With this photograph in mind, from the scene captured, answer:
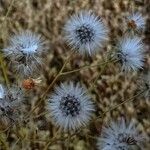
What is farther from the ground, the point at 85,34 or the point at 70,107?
the point at 85,34

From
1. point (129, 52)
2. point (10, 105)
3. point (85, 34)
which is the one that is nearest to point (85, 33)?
point (85, 34)

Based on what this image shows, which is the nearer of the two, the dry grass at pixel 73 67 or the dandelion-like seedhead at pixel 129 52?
the dandelion-like seedhead at pixel 129 52

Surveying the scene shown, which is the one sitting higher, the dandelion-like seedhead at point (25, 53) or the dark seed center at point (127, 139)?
the dandelion-like seedhead at point (25, 53)

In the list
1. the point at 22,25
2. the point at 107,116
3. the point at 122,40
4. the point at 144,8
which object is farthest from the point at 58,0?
the point at 122,40

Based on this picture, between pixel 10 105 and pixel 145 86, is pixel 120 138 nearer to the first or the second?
pixel 145 86

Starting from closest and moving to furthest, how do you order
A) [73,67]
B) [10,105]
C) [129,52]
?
[10,105] → [129,52] → [73,67]

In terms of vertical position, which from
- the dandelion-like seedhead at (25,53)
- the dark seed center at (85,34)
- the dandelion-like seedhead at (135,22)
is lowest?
the dandelion-like seedhead at (25,53)

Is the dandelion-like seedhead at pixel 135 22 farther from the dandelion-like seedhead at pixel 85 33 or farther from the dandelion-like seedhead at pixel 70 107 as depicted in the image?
the dandelion-like seedhead at pixel 70 107

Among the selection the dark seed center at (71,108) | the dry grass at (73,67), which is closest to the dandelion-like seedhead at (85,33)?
the dark seed center at (71,108)
